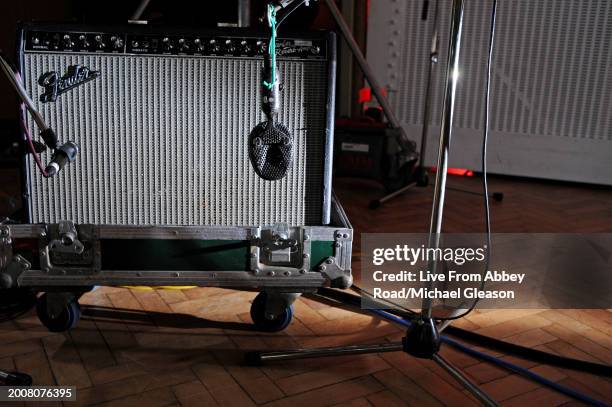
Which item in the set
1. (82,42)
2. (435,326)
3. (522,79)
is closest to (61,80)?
(82,42)

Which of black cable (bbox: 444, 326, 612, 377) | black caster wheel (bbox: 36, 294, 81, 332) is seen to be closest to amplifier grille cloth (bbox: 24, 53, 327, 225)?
black caster wheel (bbox: 36, 294, 81, 332)

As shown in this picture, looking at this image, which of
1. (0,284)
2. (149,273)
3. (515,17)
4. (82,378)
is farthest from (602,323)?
(515,17)

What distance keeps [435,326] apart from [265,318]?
17.3 inches

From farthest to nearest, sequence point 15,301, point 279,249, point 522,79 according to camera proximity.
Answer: point 522,79 → point 15,301 → point 279,249

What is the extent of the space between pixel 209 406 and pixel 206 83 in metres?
0.68

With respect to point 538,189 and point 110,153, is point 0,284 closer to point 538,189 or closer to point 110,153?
point 110,153

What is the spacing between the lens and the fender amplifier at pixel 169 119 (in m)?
1.34

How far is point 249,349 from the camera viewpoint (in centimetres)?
152

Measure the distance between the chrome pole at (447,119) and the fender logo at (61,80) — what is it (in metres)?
0.75

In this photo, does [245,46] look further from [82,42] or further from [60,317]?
[60,317]

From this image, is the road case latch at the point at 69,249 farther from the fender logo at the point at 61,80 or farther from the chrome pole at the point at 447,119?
the chrome pole at the point at 447,119

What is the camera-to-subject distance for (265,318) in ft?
5.20

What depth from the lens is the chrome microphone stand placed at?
1.26 metres

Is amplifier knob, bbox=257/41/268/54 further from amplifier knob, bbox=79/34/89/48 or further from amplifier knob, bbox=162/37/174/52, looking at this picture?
amplifier knob, bbox=79/34/89/48
